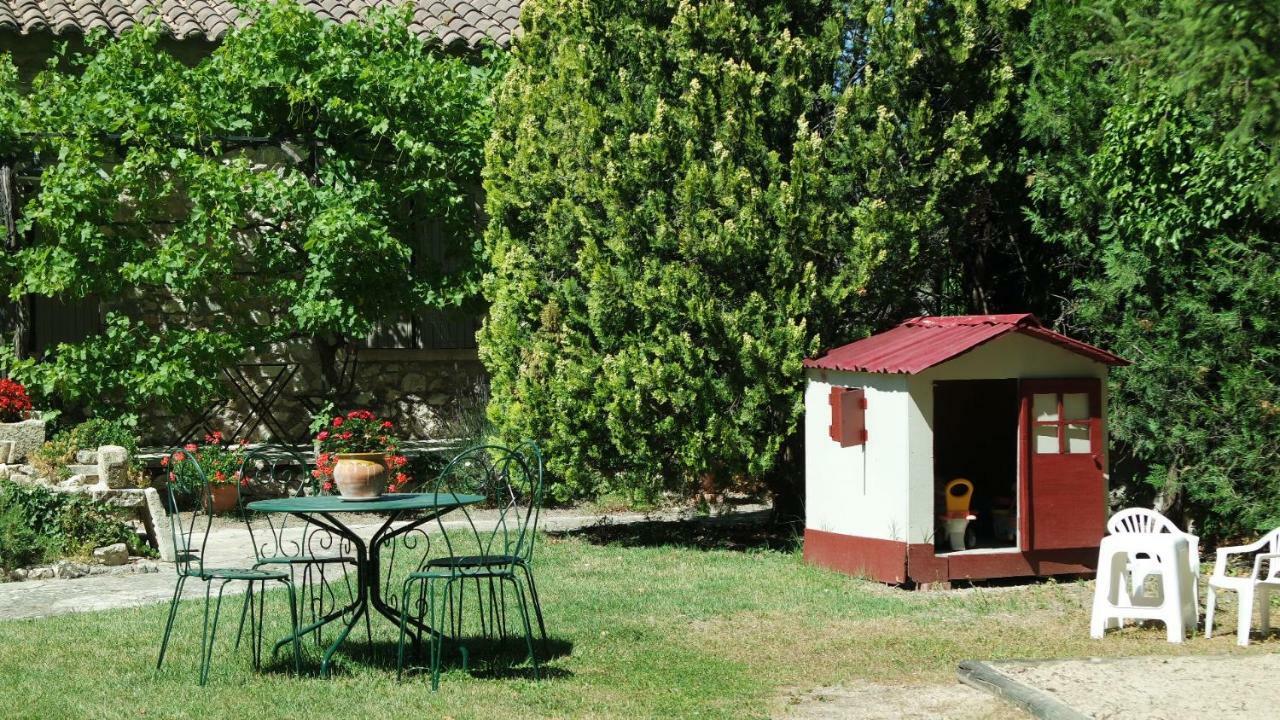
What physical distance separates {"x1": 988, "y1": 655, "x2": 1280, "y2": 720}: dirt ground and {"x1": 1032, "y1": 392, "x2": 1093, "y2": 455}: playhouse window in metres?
2.59

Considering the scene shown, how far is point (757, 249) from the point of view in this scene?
10.8 m

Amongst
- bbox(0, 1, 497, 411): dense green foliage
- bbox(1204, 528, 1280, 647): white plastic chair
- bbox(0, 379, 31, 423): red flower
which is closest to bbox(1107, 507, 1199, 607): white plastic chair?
bbox(1204, 528, 1280, 647): white plastic chair

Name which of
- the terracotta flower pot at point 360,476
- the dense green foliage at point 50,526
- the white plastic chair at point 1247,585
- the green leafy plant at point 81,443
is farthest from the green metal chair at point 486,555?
the white plastic chair at point 1247,585

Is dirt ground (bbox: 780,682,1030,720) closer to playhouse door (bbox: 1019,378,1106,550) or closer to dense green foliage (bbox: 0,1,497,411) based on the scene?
playhouse door (bbox: 1019,378,1106,550)

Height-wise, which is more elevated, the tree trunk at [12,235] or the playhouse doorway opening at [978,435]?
the tree trunk at [12,235]

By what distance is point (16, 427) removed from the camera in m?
11.8

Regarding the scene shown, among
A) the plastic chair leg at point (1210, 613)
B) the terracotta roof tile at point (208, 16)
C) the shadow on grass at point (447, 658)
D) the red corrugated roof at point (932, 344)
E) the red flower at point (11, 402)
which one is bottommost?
the shadow on grass at point (447, 658)

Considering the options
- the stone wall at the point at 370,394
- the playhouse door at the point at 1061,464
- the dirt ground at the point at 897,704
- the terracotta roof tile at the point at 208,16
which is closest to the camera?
the dirt ground at the point at 897,704

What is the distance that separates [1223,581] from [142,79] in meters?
11.4

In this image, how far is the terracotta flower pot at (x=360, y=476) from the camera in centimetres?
702

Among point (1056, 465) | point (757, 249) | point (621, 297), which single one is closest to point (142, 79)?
point (621, 297)

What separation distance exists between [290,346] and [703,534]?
582 cm

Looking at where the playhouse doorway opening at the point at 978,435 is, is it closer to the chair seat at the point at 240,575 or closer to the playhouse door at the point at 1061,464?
the playhouse door at the point at 1061,464

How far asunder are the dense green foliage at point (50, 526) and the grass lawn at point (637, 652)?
6.24ft
